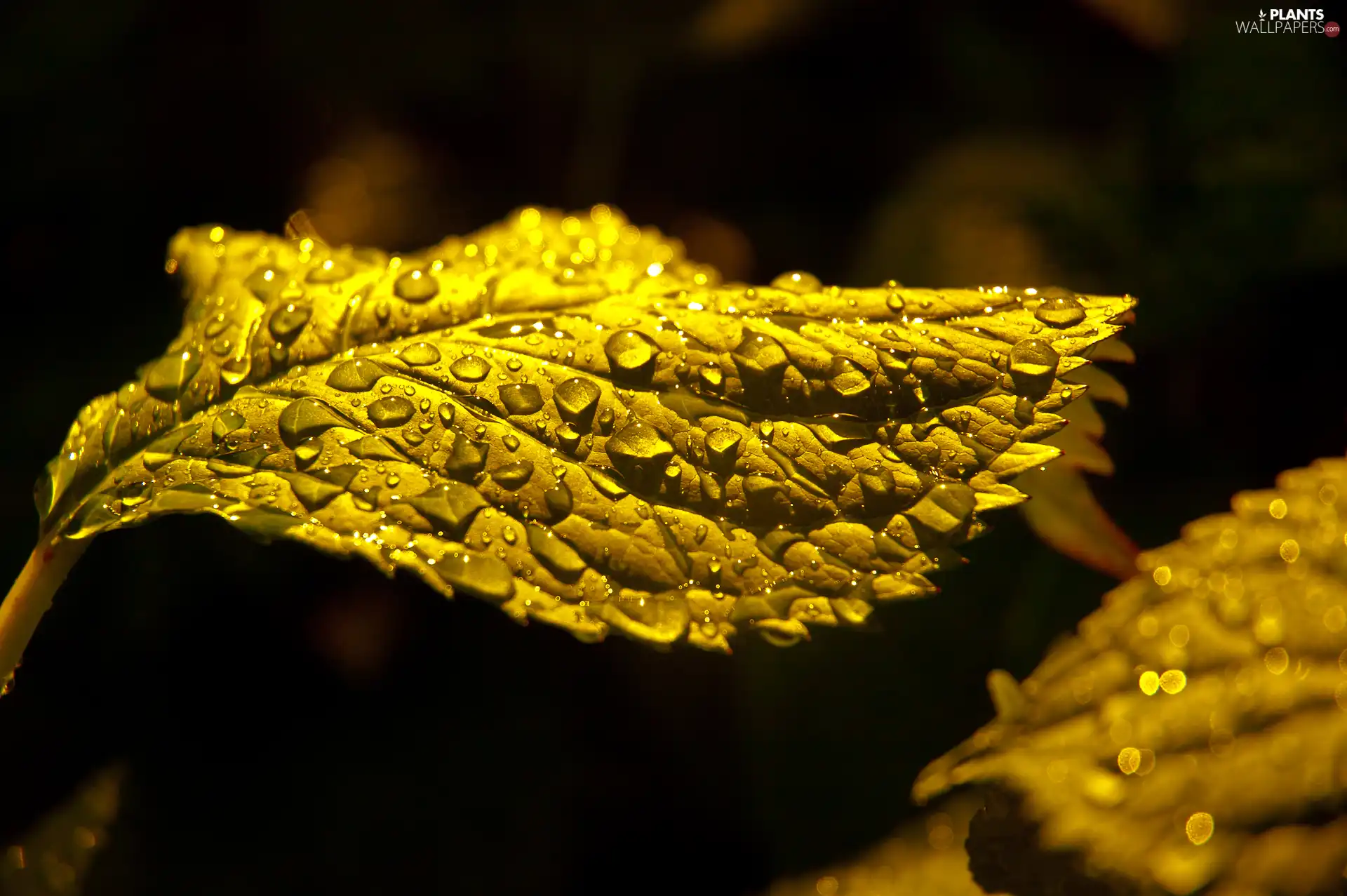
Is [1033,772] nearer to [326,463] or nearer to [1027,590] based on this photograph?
[1027,590]

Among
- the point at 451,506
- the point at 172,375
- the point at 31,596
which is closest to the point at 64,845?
the point at 31,596

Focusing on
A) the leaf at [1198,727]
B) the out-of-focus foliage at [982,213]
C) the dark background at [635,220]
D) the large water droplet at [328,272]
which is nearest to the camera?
the leaf at [1198,727]

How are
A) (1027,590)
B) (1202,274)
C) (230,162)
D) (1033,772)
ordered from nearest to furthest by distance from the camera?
(1033,772) → (1027,590) → (1202,274) → (230,162)

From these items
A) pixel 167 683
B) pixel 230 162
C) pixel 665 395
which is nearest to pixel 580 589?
pixel 665 395

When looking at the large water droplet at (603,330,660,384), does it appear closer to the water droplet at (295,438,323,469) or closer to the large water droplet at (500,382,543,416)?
the large water droplet at (500,382,543,416)

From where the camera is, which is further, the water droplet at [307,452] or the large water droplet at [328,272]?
the large water droplet at [328,272]

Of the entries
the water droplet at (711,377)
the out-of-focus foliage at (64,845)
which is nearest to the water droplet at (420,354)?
the water droplet at (711,377)

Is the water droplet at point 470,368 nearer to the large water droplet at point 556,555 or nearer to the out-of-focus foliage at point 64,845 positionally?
the large water droplet at point 556,555
